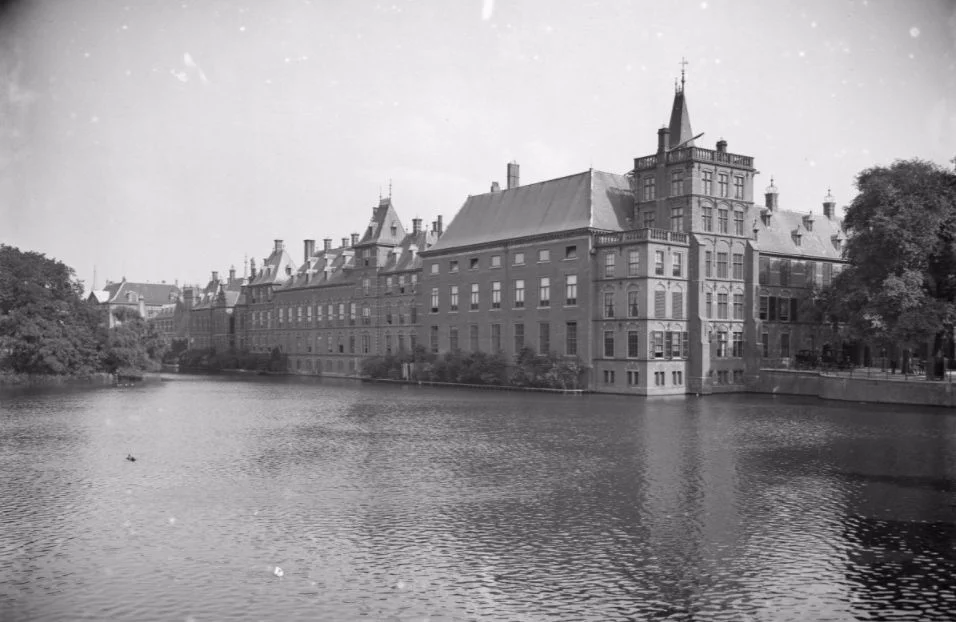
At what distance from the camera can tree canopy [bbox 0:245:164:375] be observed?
7662 centimetres

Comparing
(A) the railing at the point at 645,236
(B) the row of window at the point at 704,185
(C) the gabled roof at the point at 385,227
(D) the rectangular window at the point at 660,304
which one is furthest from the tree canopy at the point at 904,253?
(C) the gabled roof at the point at 385,227

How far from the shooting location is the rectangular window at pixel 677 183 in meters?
67.7

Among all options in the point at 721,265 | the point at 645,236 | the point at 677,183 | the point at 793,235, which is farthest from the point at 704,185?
the point at 793,235

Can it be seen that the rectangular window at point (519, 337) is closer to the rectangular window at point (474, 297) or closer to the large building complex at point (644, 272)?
the large building complex at point (644, 272)

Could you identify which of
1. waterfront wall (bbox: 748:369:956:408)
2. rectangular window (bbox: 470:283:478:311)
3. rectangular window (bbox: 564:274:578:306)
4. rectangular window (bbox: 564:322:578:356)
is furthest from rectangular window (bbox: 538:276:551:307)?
waterfront wall (bbox: 748:369:956:408)

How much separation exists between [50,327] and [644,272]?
53.4 m

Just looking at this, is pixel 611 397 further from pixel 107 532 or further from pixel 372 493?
pixel 107 532

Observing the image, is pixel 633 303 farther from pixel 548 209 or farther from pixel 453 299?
pixel 453 299

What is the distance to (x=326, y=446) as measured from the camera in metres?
34.4

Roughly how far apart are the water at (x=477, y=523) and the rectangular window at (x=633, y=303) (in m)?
25.6

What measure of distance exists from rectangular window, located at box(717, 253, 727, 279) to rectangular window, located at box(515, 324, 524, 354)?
1743 centimetres

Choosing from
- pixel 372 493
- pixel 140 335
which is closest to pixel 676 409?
pixel 372 493

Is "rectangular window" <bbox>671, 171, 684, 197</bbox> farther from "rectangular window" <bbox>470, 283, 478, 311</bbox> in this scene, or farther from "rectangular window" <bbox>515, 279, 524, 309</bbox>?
"rectangular window" <bbox>470, 283, 478, 311</bbox>

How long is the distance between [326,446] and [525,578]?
62.9ft
